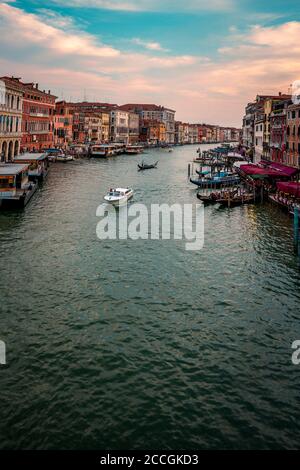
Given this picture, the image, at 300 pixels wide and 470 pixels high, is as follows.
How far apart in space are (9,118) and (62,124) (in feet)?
153

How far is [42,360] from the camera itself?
13422 mm

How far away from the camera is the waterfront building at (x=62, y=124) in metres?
105

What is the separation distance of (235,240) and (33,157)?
3869 cm

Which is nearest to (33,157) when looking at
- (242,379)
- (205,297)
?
(205,297)

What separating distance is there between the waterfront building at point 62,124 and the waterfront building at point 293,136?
2657 inches

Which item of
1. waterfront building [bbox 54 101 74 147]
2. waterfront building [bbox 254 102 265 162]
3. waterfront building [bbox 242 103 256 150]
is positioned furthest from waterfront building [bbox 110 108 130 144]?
waterfront building [bbox 254 102 265 162]

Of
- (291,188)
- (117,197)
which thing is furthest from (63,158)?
(291,188)

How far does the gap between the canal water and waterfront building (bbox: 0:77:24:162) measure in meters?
36.7

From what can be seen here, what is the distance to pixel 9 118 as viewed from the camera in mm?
61812

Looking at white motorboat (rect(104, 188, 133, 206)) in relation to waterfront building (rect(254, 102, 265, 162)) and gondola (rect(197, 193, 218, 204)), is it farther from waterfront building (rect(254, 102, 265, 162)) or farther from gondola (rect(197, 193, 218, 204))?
waterfront building (rect(254, 102, 265, 162))

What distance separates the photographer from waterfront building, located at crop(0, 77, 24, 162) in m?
58.6

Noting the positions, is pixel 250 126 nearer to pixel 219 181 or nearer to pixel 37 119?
pixel 37 119

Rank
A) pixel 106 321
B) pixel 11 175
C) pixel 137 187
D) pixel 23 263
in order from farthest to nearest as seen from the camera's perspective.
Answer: pixel 137 187
pixel 11 175
pixel 23 263
pixel 106 321
